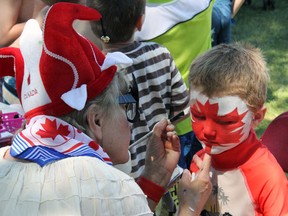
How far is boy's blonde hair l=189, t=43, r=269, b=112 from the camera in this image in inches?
78.5

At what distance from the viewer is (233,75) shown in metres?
2.00

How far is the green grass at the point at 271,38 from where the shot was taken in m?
5.27

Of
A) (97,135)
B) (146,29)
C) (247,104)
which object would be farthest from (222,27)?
(97,135)

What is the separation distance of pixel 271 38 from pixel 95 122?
17.7ft

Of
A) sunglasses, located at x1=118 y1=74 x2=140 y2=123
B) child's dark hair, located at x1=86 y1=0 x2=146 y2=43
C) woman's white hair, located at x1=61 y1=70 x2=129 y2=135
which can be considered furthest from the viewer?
child's dark hair, located at x1=86 y1=0 x2=146 y2=43

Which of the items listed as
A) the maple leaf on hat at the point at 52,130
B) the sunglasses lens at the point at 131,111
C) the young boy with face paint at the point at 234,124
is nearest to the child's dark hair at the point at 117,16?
the young boy with face paint at the point at 234,124

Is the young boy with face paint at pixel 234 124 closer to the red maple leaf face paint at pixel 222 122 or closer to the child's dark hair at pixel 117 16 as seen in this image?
the red maple leaf face paint at pixel 222 122

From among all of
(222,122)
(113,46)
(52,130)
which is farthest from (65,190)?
(113,46)

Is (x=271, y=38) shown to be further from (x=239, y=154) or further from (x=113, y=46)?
(x=239, y=154)

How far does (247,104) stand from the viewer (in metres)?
2.00

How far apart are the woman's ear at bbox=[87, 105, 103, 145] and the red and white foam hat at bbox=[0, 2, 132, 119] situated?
4 cm

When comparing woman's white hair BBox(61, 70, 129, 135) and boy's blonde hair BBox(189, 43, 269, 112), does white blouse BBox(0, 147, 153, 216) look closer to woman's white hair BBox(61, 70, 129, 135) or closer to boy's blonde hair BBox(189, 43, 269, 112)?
woman's white hair BBox(61, 70, 129, 135)

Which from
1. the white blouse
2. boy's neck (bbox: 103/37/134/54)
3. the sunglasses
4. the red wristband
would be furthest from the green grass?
the white blouse

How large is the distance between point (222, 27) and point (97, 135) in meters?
2.59
